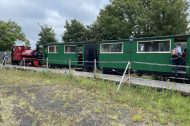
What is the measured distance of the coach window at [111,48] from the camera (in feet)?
90.0

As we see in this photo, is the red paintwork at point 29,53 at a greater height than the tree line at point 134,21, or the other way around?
the tree line at point 134,21

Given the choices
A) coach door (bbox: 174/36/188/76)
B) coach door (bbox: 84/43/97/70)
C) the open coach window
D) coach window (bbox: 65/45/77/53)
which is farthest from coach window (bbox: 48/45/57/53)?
coach door (bbox: 174/36/188/76)

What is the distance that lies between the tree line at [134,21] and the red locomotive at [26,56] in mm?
13021

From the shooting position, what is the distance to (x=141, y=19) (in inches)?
1941

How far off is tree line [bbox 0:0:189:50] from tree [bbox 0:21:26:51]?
10208 millimetres

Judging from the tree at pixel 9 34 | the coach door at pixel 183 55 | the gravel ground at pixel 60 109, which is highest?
the tree at pixel 9 34

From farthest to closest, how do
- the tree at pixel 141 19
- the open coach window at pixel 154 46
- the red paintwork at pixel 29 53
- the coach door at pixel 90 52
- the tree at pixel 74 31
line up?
the tree at pixel 74 31 < the tree at pixel 141 19 < the red paintwork at pixel 29 53 < the coach door at pixel 90 52 < the open coach window at pixel 154 46

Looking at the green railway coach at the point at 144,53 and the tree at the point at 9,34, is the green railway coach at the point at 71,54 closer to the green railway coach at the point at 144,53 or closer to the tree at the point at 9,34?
the green railway coach at the point at 144,53

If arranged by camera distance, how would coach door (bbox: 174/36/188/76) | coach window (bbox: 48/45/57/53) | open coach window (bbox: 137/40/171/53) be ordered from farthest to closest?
coach window (bbox: 48/45/57/53), open coach window (bbox: 137/40/171/53), coach door (bbox: 174/36/188/76)

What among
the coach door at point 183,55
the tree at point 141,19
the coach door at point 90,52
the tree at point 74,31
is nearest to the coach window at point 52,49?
the coach door at point 90,52

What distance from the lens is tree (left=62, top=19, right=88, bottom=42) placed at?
63644 mm

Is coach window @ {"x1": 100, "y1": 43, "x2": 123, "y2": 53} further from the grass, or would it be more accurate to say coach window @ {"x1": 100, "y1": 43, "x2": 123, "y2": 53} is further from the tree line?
the tree line

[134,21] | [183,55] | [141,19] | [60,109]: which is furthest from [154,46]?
[134,21]

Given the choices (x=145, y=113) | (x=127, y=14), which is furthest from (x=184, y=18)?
(x=145, y=113)
